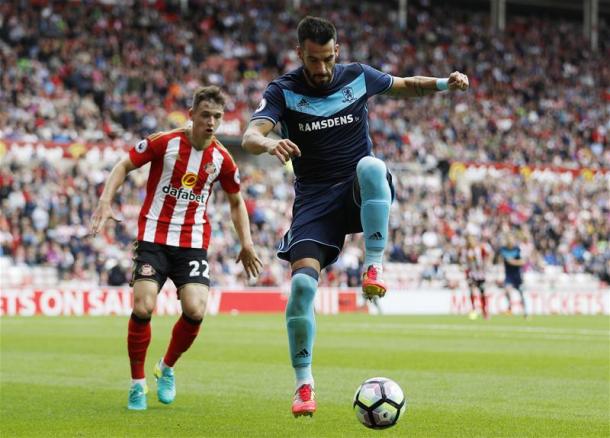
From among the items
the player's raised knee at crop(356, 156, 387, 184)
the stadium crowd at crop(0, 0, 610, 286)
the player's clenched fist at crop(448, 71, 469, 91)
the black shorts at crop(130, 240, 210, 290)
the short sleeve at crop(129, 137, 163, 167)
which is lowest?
the black shorts at crop(130, 240, 210, 290)

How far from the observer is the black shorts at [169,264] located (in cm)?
935

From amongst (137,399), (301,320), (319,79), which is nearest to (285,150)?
(319,79)

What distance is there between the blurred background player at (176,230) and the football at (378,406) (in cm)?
207

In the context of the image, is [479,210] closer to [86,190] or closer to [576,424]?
[86,190]

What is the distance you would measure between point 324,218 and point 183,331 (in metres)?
2.18

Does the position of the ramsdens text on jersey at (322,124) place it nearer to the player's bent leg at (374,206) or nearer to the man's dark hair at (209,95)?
the player's bent leg at (374,206)

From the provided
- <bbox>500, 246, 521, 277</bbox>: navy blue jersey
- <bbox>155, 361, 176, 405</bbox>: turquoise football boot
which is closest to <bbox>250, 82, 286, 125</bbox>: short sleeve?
<bbox>155, 361, 176, 405</bbox>: turquoise football boot

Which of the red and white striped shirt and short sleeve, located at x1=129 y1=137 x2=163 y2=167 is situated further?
the red and white striped shirt

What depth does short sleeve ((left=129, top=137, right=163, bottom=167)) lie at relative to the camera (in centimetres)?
929

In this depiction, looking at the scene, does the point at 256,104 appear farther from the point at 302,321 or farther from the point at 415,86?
the point at 302,321

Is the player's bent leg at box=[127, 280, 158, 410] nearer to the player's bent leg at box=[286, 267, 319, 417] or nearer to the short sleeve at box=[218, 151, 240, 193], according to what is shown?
the short sleeve at box=[218, 151, 240, 193]

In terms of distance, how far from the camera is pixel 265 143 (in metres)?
7.15

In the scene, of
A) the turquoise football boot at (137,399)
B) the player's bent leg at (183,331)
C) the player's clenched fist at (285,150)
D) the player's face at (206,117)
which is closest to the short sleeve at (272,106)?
the player's clenched fist at (285,150)

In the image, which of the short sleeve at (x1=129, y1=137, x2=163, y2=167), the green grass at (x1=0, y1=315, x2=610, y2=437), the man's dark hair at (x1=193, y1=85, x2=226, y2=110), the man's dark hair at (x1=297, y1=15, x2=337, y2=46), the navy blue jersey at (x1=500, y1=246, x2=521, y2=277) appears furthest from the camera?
the navy blue jersey at (x1=500, y1=246, x2=521, y2=277)
